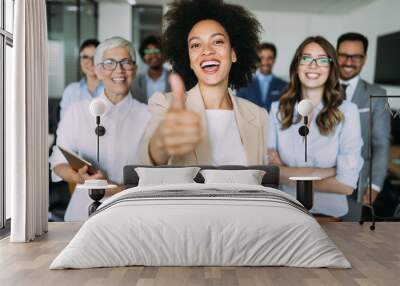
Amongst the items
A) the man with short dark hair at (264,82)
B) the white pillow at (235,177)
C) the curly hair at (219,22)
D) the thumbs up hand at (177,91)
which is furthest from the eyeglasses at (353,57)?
the thumbs up hand at (177,91)

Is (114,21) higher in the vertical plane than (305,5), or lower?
lower

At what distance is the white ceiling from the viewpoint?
24.1 feet

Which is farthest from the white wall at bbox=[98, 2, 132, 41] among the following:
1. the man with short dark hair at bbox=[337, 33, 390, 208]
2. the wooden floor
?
the wooden floor

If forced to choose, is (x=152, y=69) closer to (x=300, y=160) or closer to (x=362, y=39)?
(x=300, y=160)

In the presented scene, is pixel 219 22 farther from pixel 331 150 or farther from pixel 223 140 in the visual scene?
pixel 331 150

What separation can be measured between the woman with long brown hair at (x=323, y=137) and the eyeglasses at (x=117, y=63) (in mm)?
1876

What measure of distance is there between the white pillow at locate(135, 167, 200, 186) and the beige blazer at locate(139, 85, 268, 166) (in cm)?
34

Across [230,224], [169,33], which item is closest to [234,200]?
[230,224]

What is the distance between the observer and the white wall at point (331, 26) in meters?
7.36

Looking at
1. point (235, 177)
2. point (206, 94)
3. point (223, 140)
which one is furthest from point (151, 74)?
point (235, 177)

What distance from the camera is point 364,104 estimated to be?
7.36 meters

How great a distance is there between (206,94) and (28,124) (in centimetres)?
226

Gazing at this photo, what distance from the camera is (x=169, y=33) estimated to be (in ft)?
24.0

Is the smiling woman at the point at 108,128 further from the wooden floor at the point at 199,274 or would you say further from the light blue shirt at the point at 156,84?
the wooden floor at the point at 199,274
